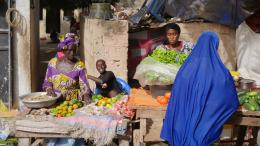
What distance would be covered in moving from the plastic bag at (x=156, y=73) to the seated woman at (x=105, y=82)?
98 cm

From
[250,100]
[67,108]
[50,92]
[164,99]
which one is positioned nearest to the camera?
[250,100]

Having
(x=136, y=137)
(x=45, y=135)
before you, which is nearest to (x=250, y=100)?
(x=136, y=137)

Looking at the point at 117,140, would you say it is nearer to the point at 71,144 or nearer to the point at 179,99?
the point at 71,144

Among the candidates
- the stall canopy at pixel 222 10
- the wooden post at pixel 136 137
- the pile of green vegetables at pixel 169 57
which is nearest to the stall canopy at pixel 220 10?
the stall canopy at pixel 222 10

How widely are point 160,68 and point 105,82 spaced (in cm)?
129

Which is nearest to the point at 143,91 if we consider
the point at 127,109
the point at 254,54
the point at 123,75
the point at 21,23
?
the point at 127,109

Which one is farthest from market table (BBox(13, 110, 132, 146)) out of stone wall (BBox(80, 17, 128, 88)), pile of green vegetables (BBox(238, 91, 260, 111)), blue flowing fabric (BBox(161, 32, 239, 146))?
stone wall (BBox(80, 17, 128, 88))

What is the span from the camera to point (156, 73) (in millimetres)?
4879

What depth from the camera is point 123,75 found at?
740 centimetres

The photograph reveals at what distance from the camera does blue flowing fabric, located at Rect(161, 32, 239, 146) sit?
4.38 meters

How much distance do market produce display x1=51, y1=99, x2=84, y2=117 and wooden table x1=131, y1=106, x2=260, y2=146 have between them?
822 mm

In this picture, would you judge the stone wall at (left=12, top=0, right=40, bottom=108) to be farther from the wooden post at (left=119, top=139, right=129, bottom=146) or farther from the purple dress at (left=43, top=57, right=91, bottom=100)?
the wooden post at (left=119, top=139, right=129, bottom=146)

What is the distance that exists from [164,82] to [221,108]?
2.51 ft

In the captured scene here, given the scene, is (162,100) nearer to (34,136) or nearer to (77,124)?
(77,124)
